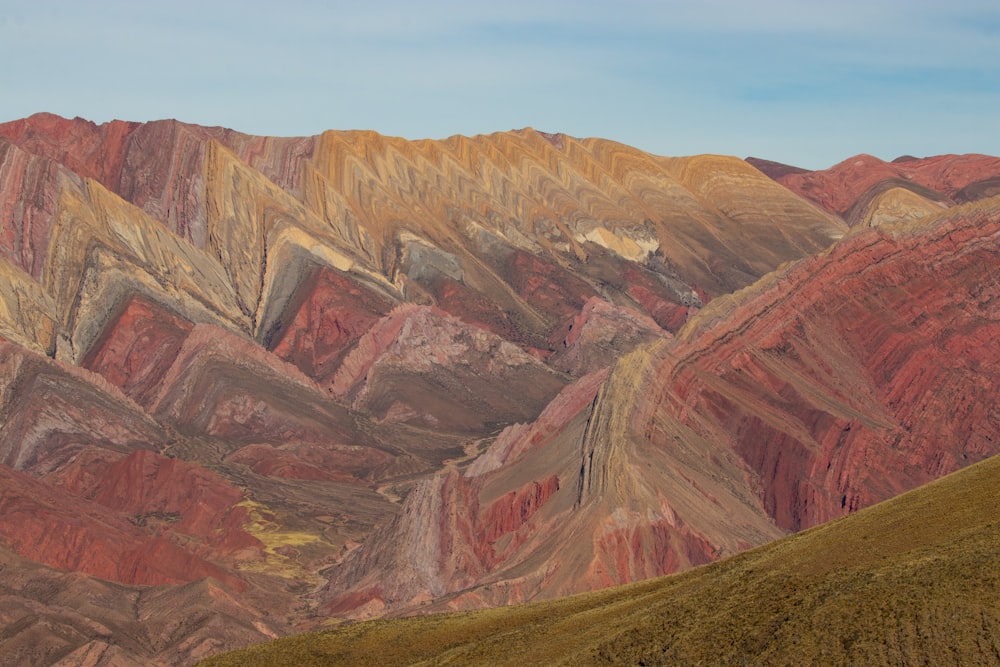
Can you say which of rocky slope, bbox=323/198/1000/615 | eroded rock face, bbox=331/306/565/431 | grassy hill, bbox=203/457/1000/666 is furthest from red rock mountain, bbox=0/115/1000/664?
grassy hill, bbox=203/457/1000/666

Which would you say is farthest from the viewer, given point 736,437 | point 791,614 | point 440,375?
point 440,375

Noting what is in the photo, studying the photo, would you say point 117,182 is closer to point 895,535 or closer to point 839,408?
point 839,408

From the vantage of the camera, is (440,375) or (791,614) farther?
(440,375)

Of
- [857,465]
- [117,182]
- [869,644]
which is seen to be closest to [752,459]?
[857,465]

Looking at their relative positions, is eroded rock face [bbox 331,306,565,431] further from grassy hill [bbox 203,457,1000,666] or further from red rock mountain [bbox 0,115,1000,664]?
grassy hill [bbox 203,457,1000,666]

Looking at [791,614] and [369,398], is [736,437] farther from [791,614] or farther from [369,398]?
[369,398]

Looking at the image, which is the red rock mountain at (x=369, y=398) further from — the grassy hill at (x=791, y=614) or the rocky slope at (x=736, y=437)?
the grassy hill at (x=791, y=614)

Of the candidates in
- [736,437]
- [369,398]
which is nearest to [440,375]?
[369,398]
